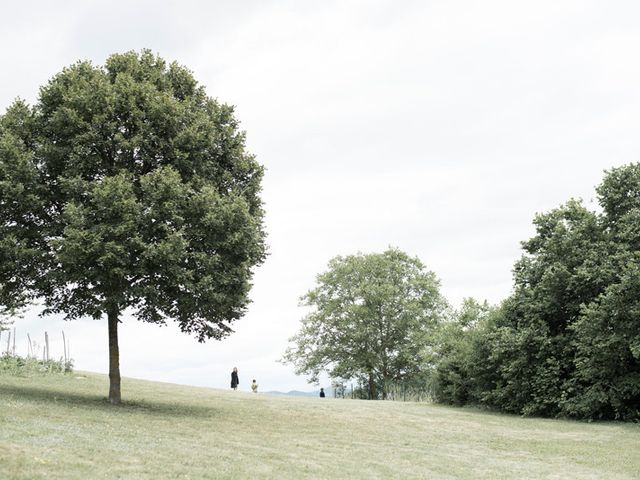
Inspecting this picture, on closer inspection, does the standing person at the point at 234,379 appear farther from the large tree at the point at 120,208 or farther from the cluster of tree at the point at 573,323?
the large tree at the point at 120,208

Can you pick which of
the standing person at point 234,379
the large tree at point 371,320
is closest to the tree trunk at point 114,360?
the standing person at point 234,379

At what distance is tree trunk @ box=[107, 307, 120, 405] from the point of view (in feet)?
87.0

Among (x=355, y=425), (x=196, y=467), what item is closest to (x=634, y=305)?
(x=355, y=425)

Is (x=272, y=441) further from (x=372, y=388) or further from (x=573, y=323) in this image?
(x=372, y=388)

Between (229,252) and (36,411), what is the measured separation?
925 cm

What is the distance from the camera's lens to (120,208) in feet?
74.8

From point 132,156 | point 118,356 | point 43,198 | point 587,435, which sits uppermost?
point 132,156

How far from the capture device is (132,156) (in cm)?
2597

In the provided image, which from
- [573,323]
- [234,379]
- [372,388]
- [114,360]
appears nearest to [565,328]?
[573,323]

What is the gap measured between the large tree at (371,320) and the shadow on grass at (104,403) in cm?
3645

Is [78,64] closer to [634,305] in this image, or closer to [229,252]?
[229,252]

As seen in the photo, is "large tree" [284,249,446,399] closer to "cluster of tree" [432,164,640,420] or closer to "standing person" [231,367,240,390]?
"standing person" [231,367,240,390]

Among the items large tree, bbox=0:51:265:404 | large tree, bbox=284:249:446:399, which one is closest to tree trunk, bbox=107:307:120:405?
large tree, bbox=0:51:265:404

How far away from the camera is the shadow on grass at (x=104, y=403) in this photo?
24453mm
